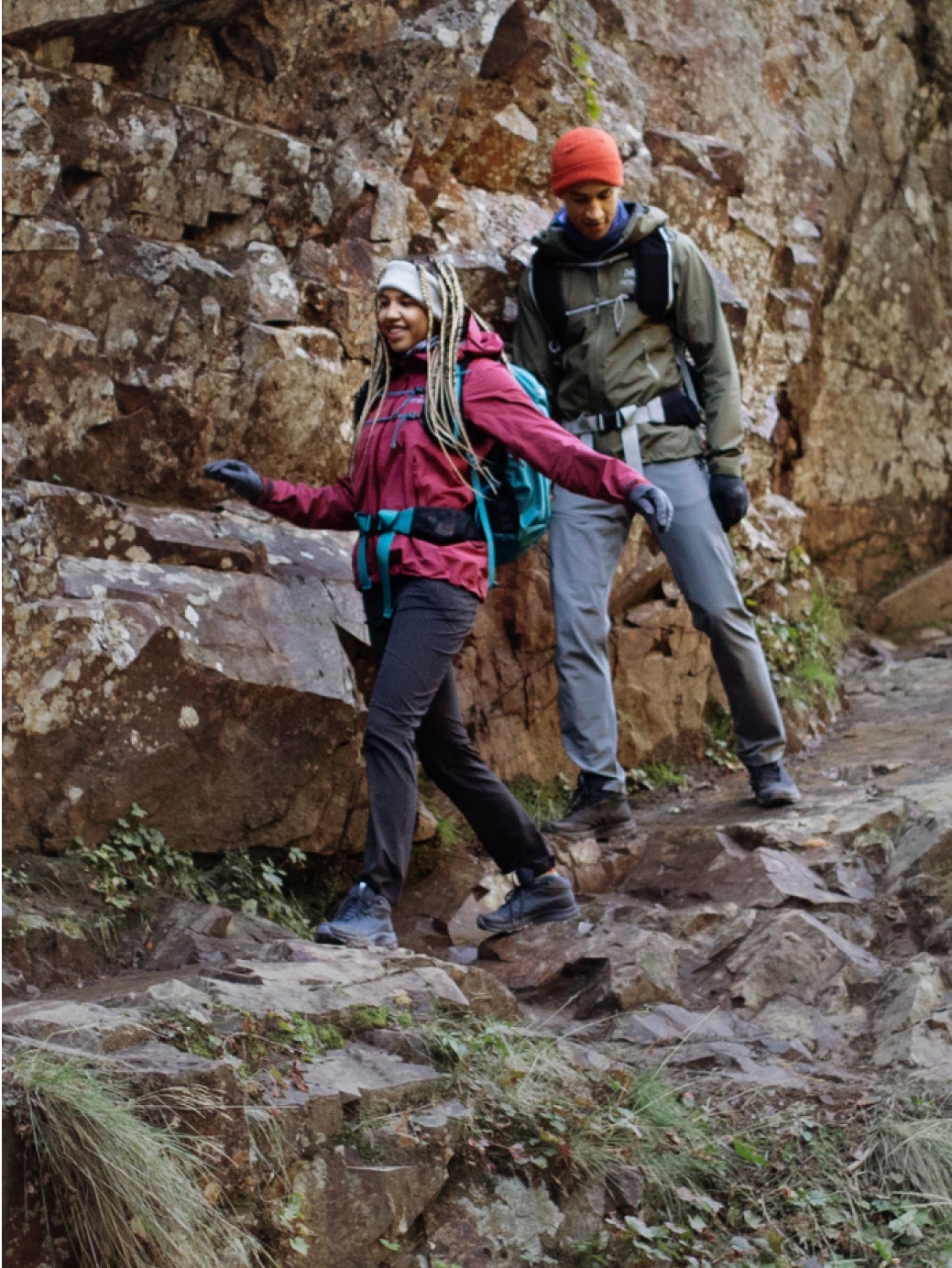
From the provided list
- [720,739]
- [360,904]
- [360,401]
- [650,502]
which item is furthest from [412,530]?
[720,739]

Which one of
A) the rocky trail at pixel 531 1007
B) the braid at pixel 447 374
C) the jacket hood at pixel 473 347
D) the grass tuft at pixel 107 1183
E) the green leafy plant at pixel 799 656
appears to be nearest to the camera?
the grass tuft at pixel 107 1183

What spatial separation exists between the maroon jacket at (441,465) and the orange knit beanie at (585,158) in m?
1.03

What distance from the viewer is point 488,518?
507cm

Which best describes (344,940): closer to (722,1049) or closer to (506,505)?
(722,1049)

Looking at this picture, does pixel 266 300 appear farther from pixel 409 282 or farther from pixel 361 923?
pixel 361 923

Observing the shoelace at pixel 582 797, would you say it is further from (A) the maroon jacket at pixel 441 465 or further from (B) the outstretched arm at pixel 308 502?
(B) the outstretched arm at pixel 308 502

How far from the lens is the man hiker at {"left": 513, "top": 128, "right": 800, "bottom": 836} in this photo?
591 cm

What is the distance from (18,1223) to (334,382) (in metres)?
4.17

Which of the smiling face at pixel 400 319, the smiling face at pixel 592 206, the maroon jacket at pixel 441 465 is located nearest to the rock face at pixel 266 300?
the maroon jacket at pixel 441 465

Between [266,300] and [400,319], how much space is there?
129cm

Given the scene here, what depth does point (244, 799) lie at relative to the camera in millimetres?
5383

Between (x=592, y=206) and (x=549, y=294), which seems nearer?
(x=592, y=206)

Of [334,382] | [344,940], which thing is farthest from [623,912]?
[334,382]

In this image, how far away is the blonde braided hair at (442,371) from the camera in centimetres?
495
